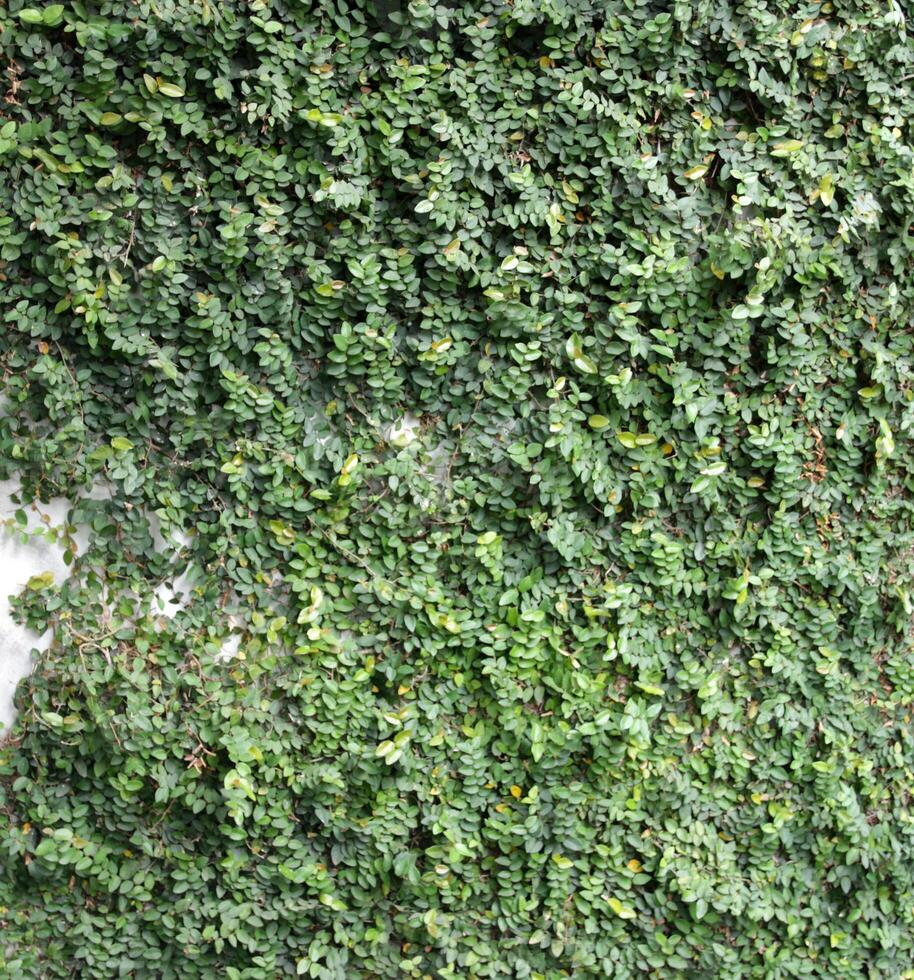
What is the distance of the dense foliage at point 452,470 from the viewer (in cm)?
219

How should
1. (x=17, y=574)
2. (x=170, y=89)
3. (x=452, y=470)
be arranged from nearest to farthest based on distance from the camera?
(x=170, y=89) → (x=17, y=574) → (x=452, y=470)

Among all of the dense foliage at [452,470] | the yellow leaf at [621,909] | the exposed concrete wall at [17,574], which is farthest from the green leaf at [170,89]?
the yellow leaf at [621,909]

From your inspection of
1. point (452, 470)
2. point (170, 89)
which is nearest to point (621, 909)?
point (452, 470)

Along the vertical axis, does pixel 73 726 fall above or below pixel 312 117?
below

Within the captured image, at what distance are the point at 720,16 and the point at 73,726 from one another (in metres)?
2.44

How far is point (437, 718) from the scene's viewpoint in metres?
2.42

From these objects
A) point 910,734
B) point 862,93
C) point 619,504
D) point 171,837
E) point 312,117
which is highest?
point 862,93

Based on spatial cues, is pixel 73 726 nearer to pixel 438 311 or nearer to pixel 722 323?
pixel 438 311

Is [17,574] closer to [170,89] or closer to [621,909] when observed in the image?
[170,89]

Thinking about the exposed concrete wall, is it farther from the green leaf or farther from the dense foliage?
the green leaf

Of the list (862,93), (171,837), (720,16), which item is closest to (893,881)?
(171,837)

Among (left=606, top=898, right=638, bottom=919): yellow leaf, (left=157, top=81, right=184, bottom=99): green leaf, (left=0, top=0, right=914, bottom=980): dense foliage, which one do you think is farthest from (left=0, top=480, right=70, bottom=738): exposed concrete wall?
(left=606, top=898, right=638, bottom=919): yellow leaf

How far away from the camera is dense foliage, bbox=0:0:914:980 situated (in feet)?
7.19

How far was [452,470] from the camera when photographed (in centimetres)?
244
